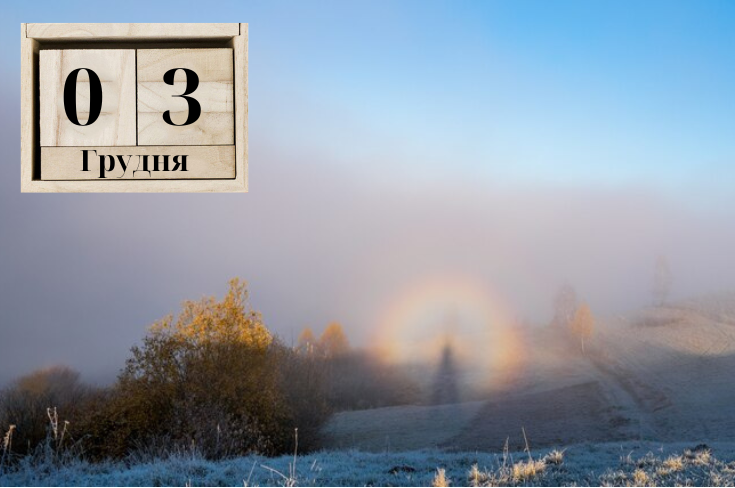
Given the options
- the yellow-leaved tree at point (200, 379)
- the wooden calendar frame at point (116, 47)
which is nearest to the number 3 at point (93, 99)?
the wooden calendar frame at point (116, 47)

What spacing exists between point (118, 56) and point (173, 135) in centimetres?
83

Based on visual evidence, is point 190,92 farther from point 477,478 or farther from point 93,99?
point 477,478

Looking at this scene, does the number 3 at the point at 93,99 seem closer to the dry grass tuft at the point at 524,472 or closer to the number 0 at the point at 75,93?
the number 0 at the point at 75,93

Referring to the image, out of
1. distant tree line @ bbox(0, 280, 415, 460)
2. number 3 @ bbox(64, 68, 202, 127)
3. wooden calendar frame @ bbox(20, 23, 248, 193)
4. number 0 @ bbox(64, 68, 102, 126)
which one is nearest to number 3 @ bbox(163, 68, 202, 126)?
number 3 @ bbox(64, 68, 202, 127)

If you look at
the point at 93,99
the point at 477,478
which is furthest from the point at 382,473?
the point at 93,99

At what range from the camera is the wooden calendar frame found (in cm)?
566

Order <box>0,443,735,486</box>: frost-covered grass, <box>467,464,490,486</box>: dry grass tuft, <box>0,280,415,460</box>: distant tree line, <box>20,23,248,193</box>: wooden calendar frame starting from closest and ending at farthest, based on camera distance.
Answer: <box>20,23,248,193</box>: wooden calendar frame
<box>467,464,490,486</box>: dry grass tuft
<box>0,443,735,486</box>: frost-covered grass
<box>0,280,415,460</box>: distant tree line

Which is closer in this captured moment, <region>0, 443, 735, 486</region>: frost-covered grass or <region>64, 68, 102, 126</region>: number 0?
<region>64, 68, 102, 126</region>: number 0

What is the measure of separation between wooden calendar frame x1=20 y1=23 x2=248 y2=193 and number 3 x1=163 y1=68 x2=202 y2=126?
11.1 inches

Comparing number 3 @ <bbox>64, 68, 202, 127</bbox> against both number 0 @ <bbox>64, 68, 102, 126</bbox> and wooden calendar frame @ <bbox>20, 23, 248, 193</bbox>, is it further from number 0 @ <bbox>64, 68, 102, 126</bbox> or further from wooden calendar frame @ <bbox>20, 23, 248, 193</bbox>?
wooden calendar frame @ <bbox>20, 23, 248, 193</bbox>

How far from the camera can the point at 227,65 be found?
575 centimetres

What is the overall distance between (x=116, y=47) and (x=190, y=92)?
76 cm

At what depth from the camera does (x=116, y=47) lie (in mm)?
5805

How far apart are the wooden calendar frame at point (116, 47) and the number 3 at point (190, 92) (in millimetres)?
282
